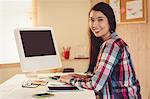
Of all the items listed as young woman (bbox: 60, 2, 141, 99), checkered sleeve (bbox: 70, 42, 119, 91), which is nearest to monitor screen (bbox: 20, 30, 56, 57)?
young woman (bbox: 60, 2, 141, 99)

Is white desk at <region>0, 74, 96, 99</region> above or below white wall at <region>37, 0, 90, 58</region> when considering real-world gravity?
below

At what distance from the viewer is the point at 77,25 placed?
13.7 feet

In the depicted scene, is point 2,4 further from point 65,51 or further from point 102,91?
point 102,91

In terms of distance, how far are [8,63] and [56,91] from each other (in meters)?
2.32

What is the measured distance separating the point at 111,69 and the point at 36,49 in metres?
0.85

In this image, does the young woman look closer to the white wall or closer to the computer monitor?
the computer monitor

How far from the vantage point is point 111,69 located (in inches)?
65.7

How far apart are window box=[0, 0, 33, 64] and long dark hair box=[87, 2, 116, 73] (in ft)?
6.73

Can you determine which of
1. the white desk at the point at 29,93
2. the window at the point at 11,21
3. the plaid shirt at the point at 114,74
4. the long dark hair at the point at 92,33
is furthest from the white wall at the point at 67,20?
the plaid shirt at the point at 114,74

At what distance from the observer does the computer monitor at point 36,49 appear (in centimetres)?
220

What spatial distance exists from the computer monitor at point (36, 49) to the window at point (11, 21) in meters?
1.65

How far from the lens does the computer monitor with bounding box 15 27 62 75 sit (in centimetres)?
220

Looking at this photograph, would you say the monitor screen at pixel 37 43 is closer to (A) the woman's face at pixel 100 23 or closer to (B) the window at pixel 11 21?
(A) the woman's face at pixel 100 23

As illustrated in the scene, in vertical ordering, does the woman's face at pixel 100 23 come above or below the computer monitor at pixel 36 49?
above
